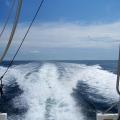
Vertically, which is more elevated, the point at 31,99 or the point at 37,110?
the point at 37,110

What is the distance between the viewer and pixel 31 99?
16281 millimetres

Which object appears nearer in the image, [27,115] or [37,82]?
[27,115]

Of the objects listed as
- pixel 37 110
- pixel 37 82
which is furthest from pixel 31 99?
pixel 37 82

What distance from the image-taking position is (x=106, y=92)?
18250mm

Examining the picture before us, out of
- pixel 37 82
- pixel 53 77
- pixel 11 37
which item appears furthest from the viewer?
pixel 53 77

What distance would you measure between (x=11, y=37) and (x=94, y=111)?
Answer: 33.5ft

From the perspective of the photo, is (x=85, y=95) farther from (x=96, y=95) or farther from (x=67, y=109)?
(x=67, y=109)

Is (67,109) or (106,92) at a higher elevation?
(67,109)

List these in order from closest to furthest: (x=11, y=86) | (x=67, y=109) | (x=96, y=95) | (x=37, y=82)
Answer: (x=67, y=109), (x=96, y=95), (x=11, y=86), (x=37, y=82)

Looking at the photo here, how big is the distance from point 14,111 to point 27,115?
2.05 ft

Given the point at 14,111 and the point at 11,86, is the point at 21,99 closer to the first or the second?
the point at 14,111

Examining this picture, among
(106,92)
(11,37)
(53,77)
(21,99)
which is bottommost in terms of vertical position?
(53,77)

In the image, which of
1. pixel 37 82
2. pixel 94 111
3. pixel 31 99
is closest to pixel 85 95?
pixel 31 99

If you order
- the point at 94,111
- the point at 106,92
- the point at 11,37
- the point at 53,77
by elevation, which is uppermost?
the point at 11,37
